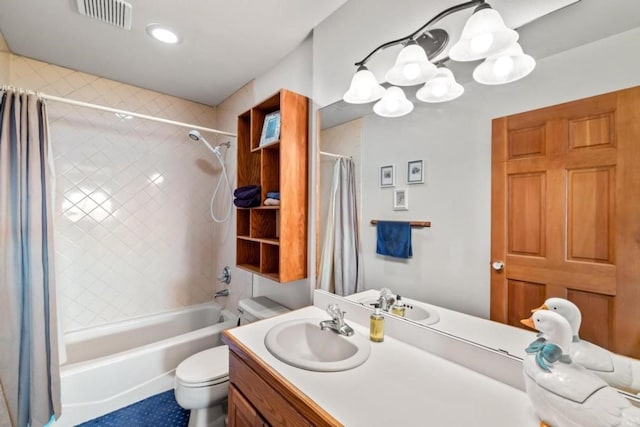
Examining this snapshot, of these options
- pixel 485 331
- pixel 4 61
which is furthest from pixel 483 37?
pixel 4 61

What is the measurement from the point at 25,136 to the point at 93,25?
72cm

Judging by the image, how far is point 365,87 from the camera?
123 cm

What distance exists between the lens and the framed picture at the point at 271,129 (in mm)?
1637

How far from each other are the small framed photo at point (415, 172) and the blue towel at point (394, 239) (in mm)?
178

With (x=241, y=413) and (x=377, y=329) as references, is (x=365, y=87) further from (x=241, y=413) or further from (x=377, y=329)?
(x=241, y=413)

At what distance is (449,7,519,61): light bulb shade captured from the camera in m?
0.84

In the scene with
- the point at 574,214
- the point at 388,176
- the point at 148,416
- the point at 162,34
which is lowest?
the point at 148,416

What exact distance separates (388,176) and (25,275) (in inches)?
75.7

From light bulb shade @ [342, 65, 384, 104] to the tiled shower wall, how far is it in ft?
6.13

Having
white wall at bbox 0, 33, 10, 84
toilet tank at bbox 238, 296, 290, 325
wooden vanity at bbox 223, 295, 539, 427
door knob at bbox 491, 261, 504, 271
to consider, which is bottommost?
toilet tank at bbox 238, 296, 290, 325

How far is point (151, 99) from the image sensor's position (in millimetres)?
2379

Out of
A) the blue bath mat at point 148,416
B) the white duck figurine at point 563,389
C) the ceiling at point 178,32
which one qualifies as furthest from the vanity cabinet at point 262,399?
the ceiling at point 178,32

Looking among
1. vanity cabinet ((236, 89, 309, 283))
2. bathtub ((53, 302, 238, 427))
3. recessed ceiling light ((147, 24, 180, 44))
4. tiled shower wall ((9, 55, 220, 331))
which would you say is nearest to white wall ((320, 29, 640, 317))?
vanity cabinet ((236, 89, 309, 283))

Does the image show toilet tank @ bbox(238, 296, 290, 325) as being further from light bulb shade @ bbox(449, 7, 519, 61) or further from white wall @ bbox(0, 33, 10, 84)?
white wall @ bbox(0, 33, 10, 84)
